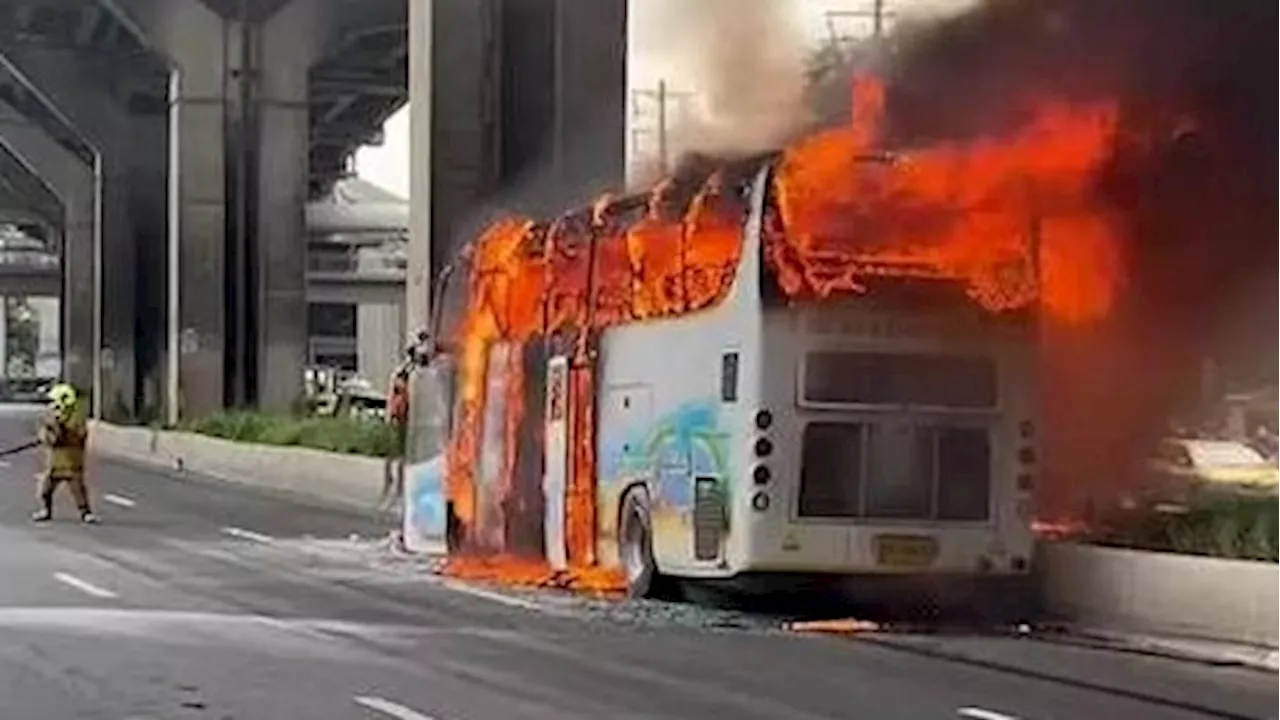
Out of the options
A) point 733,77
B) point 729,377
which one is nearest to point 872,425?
point 729,377

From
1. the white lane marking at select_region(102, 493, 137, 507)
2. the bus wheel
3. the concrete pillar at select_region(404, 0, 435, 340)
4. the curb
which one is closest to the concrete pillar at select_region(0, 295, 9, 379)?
the concrete pillar at select_region(404, 0, 435, 340)

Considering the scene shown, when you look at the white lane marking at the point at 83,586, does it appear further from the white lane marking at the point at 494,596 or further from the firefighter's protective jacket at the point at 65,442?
the firefighter's protective jacket at the point at 65,442

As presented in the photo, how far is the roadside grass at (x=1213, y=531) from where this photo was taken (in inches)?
755

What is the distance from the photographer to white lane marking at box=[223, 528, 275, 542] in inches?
1153

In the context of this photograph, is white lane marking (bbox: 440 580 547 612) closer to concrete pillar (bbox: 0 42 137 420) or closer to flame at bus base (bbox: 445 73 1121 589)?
flame at bus base (bbox: 445 73 1121 589)

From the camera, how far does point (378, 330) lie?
130m

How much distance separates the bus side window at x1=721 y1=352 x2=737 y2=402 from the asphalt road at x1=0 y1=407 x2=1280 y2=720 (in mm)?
1688

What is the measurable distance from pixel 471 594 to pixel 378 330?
357ft

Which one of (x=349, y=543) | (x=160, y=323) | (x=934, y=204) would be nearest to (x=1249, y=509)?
(x=934, y=204)

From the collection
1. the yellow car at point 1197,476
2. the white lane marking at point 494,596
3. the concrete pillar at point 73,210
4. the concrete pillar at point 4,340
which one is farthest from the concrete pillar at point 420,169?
the concrete pillar at point 4,340

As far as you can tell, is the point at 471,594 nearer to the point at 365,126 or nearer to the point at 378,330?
the point at 365,126

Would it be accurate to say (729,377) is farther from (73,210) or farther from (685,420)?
(73,210)

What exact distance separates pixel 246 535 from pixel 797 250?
480 inches

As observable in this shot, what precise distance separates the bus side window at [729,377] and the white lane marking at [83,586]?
4805 mm
